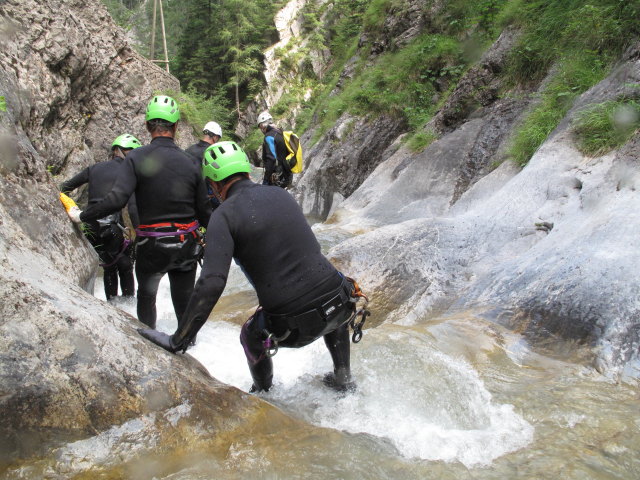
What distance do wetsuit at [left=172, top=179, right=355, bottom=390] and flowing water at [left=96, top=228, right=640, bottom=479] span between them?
0.64 metres

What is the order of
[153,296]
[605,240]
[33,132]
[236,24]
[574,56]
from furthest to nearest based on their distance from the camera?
[236,24] < [574,56] < [33,132] < [605,240] < [153,296]

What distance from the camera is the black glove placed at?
301cm

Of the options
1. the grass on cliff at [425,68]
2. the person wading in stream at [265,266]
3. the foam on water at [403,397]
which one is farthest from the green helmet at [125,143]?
the grass on cliff at [425,68]

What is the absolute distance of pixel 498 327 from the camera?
195 inches

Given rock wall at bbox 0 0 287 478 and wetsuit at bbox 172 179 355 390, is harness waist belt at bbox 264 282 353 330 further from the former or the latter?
rock wall at bbox 0 0 287 478

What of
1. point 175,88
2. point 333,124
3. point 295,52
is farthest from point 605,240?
point 295,52

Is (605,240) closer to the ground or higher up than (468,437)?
higher up

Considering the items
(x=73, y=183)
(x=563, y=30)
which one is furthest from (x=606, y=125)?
(x=73, y=183)

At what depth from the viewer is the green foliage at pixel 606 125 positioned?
19.8 feet

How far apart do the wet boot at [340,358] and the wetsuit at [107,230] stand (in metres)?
2.61

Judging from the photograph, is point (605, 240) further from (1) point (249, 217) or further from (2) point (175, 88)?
(2) point (175, 88)

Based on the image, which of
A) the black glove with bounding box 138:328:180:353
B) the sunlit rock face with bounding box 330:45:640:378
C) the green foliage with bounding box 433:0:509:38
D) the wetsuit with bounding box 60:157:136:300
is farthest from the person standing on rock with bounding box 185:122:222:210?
the green foliage with bounding box 433:0:509:38

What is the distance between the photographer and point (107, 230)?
18.0ft

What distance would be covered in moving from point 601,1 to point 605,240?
6186mm
